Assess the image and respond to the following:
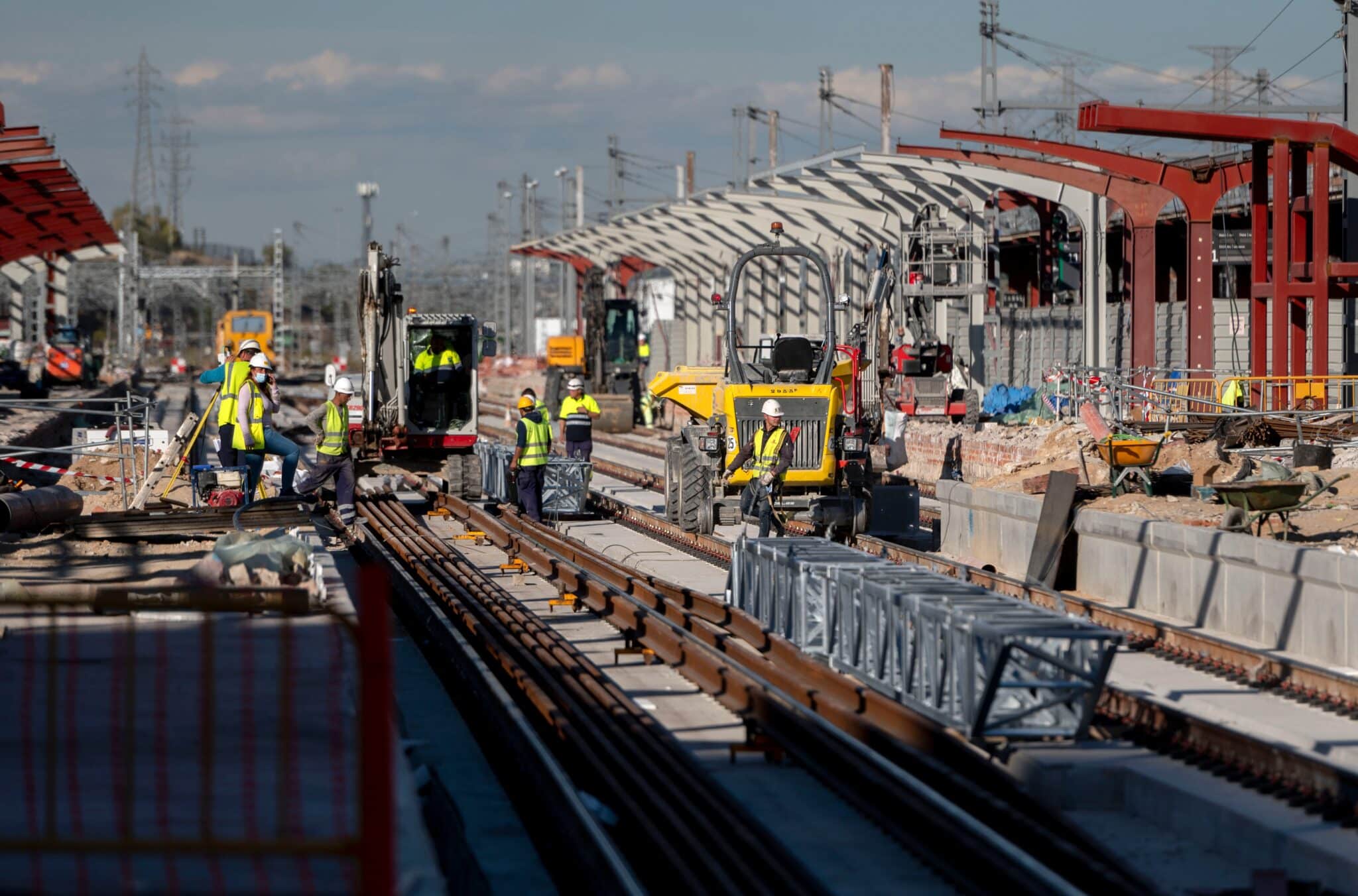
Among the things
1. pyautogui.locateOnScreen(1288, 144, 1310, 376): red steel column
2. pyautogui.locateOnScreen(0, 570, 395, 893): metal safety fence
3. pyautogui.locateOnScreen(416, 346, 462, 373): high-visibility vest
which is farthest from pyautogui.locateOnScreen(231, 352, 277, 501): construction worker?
pyautogui.locateOnScreen(1288, 144, 1310, 376): red steel column

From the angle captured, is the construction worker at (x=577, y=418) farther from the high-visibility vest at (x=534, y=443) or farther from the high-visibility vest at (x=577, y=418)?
the high-visibility vest at (x=534, y=443)

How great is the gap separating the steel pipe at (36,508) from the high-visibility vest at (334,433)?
2.65 metres

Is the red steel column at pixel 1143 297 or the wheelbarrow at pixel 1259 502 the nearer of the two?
the wheelbarrow at pixel 1259 502

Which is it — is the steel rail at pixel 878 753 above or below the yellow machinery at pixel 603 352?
below

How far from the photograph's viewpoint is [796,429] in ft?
59.1

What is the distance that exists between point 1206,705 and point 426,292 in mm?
118105

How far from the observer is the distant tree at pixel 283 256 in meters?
140

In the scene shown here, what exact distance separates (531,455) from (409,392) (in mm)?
3646

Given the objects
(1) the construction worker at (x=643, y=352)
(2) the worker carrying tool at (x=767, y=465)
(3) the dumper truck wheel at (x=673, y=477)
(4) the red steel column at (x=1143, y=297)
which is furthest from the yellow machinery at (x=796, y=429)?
(1) the construction worker at (x=643, y=352)

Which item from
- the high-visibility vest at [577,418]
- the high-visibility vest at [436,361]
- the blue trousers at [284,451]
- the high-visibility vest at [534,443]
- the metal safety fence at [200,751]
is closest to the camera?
the metal safety fence at [200,751]

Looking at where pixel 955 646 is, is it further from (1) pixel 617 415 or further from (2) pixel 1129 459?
(1) pixel 617 415

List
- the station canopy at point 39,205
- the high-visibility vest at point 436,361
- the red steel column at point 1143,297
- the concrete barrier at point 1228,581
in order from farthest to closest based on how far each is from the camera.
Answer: the red steel column at point 1143,297, the station canopy at point 39,205, the high-visibility vest at point 436,361, the concrete barrier at point 1228,581

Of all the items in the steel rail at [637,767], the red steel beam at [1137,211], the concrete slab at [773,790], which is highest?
the red steel beam at [1137,211]

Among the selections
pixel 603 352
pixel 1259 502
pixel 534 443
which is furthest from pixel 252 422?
pixel 603 352
